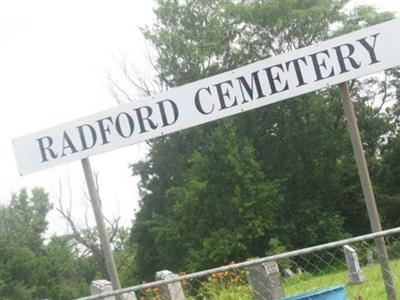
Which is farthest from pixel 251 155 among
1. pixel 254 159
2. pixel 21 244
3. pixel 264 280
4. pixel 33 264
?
pixel 264 280

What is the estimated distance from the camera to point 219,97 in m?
4.51

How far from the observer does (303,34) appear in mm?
31359

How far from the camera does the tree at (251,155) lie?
29.0 metres

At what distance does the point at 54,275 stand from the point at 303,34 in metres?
21.9

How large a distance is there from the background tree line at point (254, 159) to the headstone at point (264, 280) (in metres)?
21.5

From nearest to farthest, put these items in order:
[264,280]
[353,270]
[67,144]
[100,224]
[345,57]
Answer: [345,57] → [67,144] → [100,224] → [264,280] → [353,270]

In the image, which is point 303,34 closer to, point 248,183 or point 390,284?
point 248,183

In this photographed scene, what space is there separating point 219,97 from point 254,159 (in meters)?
26.4

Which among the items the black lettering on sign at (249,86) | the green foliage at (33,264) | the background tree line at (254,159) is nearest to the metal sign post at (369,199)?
the black lettering on sign at (249,86)

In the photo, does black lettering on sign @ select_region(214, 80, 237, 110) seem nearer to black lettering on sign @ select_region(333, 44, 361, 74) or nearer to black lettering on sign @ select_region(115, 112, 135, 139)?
black lettering on sign @ select_region(115, 112, 135, 139)

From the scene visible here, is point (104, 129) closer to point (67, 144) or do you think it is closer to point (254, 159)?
point (67, 144)

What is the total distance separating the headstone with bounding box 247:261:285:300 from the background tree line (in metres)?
21.5

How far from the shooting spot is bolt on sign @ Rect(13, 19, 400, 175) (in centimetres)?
434

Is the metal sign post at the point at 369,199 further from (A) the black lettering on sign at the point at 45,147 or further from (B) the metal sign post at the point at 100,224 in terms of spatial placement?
(A) the black lettering on sign at the point at 45,147
